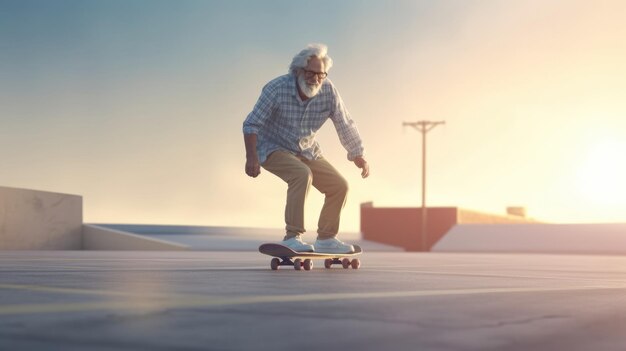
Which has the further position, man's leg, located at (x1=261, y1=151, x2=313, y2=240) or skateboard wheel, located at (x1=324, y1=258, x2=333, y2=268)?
skateboard wheel, located at (x1=324, y1=258, x2=333, y2=268)

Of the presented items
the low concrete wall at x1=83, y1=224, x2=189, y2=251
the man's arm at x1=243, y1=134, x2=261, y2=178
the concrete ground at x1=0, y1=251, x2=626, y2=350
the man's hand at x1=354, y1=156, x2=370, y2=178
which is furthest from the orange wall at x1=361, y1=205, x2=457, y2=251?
the concrete ground at x1=0, y1=251, x2=626, y2=350

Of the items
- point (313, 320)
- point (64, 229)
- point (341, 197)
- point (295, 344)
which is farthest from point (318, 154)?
point (64, 229)

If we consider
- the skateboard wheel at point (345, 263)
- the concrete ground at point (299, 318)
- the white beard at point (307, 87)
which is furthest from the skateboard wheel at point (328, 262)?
the concrete ground at point (299, 318)

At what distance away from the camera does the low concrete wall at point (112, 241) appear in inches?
1127

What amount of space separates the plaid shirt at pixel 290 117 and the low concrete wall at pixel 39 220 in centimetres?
1976

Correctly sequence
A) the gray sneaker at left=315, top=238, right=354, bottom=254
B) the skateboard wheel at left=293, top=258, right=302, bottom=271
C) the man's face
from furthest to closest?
1. the gray sneaker at left=315, top=238, right=354, bottom=254
2. the man's face
3. the skateboard wheel at left=293, top=258, right=302, bottom=271

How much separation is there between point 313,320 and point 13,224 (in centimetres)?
2433

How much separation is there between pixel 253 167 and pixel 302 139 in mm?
652

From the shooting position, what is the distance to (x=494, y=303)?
3223 millimetres

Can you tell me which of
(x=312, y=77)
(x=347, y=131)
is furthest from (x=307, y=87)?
(x=347, y=131)

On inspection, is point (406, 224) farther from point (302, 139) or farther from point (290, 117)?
point (290, 117)

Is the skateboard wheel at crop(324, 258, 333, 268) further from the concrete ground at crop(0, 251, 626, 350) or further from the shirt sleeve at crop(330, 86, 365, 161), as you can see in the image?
the concrete ground at crop(0, 251, 626, 350)

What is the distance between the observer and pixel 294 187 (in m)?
6.73

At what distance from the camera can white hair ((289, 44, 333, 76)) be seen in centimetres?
677
